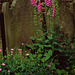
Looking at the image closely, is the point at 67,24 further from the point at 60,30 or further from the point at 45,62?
the point at 45,62

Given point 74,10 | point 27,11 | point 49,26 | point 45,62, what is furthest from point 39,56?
point 74,10

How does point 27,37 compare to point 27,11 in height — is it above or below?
below

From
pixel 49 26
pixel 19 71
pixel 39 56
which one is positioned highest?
pixel 49 26

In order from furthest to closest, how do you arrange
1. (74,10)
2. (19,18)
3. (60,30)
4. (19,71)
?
(74,10), (60,30), (19,18), (19,71)

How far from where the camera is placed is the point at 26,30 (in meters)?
3.45

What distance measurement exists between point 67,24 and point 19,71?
1.64 m

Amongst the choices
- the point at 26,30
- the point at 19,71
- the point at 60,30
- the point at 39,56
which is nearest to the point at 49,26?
the point at 60,30

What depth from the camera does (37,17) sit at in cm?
350

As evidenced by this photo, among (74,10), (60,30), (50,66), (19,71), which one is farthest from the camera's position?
(74,10)

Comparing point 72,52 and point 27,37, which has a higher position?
point 27,37

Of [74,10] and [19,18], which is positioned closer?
[19,18]

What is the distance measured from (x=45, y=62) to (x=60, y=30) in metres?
0.87

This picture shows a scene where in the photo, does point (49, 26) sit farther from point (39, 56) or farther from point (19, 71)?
point (19, 71)

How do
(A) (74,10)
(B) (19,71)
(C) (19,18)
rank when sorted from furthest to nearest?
1. (A) (74,10)
2. (C) (19,18)
3. (B) (19,71)
